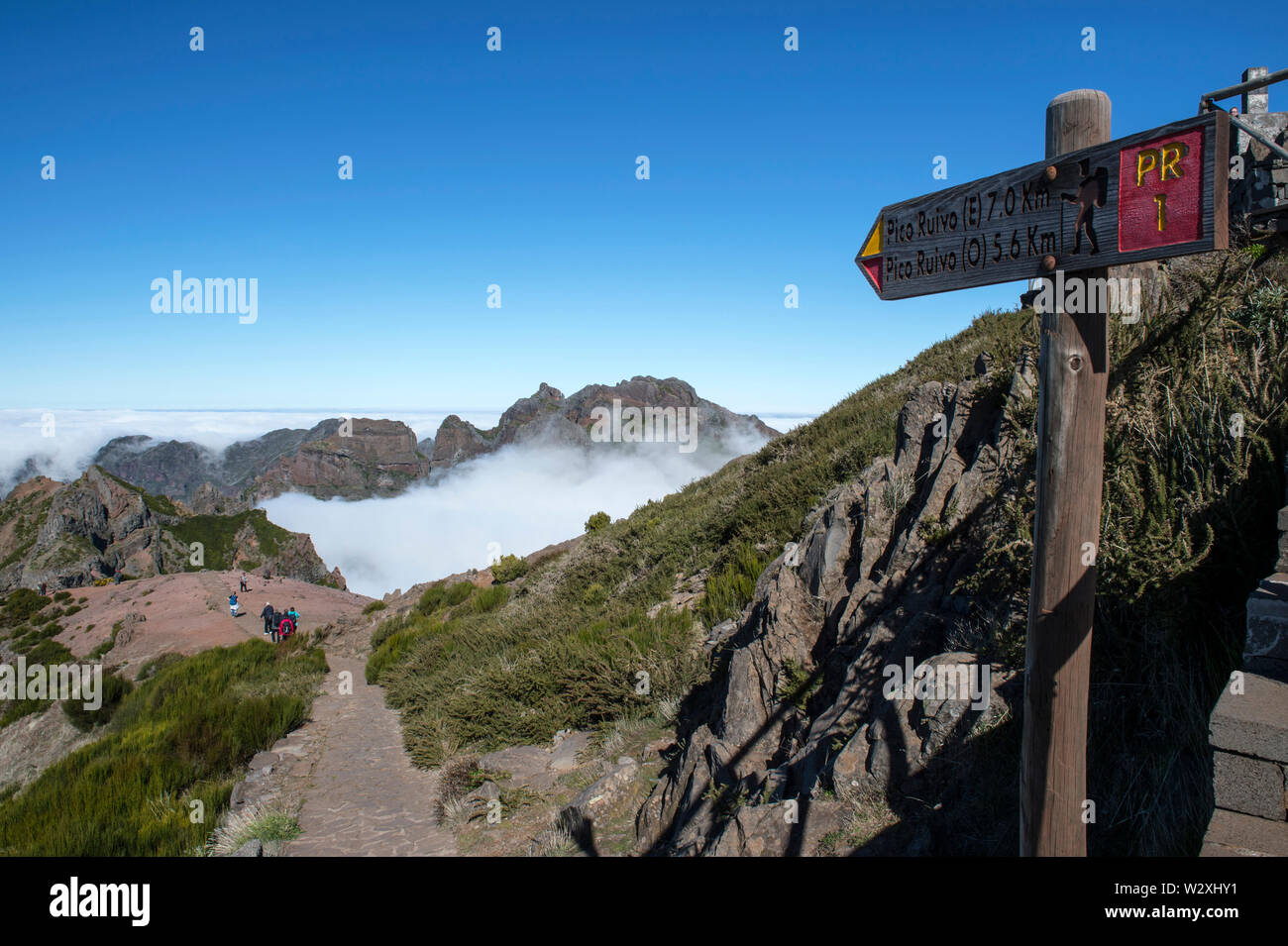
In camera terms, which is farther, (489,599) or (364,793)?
(489,599)

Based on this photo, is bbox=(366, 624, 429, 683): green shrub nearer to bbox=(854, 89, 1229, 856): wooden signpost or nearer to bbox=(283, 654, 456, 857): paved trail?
bbox=(283, 654, 456, 857): paved trail

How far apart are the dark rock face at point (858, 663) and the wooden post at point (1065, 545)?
1.80m

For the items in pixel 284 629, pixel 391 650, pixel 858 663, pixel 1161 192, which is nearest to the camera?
pixel 1161 192

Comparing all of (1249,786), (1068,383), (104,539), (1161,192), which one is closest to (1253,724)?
(1249,786)

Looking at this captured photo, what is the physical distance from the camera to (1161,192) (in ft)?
6.94

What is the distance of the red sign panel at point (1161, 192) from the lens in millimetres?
2053

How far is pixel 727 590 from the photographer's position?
33.7ft

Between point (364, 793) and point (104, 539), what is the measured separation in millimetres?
103953

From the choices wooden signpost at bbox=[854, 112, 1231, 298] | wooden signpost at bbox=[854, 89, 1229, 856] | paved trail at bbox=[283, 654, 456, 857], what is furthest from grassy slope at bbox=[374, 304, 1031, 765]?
wooden signpost at bbox=[854, 89, 1229, 856]

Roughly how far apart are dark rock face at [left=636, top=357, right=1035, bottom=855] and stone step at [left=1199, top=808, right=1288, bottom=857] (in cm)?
153

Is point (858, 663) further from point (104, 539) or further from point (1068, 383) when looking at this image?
point (104, 539)

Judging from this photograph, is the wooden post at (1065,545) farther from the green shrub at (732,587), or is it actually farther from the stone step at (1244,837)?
the green shrub at (732,587)
